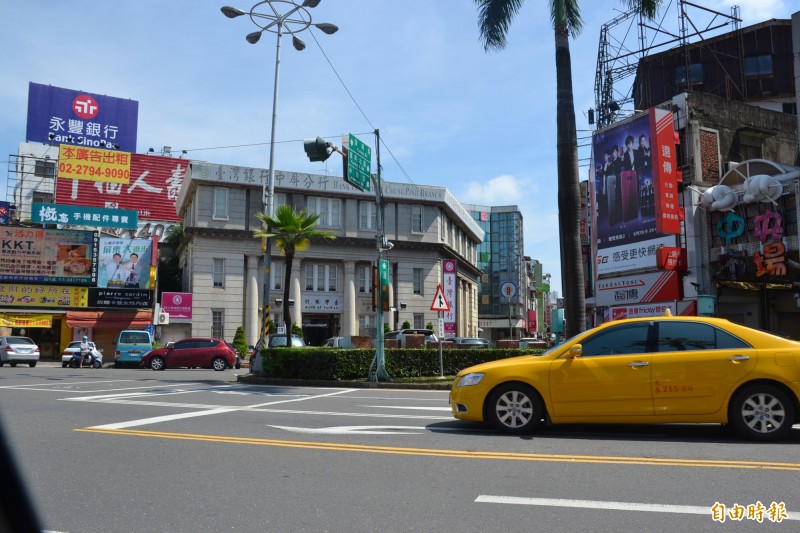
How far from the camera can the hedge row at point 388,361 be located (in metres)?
18.8

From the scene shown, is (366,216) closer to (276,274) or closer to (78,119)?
(276,274)

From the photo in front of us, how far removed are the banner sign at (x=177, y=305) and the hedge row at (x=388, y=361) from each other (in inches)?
946

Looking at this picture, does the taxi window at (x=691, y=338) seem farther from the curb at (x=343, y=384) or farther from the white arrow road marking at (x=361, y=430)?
the curb at (x=343, y=384)

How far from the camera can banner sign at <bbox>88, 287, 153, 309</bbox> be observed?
41.1 meters

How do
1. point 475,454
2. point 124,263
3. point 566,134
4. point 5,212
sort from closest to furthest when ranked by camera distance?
point 475,454 → point 566,134 → point 124,263 → point 5,212

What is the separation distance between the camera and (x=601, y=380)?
8195mm

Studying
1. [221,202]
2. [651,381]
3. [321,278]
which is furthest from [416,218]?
[651,381]

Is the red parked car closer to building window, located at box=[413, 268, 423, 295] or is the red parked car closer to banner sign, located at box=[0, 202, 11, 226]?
building window, located at box=[413, 268, 423, 295]

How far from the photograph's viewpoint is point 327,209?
45750mm

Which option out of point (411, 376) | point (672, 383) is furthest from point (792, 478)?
point (411, 376)

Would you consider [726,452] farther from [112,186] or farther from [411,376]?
[112,186]

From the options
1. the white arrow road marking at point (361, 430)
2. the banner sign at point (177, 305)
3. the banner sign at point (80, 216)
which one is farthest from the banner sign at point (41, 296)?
the white arrow road marking at point (361, 430)

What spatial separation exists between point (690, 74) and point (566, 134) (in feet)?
98.8

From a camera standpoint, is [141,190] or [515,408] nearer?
[515,408]
